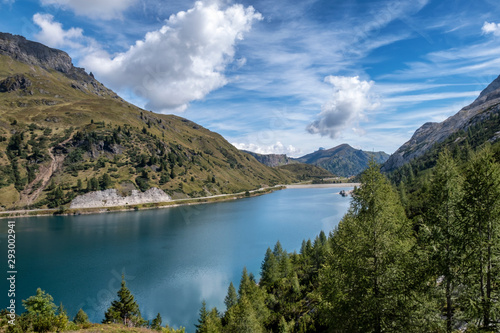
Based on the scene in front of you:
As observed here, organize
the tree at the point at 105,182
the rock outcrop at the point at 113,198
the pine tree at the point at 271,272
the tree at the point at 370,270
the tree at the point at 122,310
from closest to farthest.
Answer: the tree at the point at 370,270 → the tree at the point at 122,310 → the pine tree at the point at 271,272 → the rock outcrop at the point at 113,198 → the tree at the point at 105,182

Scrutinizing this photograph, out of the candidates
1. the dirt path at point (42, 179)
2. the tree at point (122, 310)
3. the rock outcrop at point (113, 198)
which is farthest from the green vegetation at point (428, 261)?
the dirt path at point (42, 179)

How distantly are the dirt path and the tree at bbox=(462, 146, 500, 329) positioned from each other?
674 ft

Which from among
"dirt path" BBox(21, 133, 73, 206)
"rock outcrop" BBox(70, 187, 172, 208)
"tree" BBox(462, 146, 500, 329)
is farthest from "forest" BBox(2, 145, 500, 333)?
"dirt path" BBox(21, 133, 73, 206)

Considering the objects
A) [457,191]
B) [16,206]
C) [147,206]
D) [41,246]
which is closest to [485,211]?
[457,191]

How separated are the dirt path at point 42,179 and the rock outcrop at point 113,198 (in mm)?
27060

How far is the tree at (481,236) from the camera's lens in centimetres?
1175

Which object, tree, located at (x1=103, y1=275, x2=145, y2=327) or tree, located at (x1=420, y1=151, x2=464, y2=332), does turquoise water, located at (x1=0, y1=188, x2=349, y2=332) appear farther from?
tree, located at (x1=420, y1=151, x2=464, y2=332)

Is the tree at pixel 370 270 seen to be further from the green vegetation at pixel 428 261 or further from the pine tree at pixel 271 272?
the pine tree at pixel 271 272

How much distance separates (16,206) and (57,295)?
139 meters

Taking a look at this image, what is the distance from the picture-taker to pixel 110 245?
299 feet

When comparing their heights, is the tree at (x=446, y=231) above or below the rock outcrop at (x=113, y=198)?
above

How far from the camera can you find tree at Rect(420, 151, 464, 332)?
515 inches

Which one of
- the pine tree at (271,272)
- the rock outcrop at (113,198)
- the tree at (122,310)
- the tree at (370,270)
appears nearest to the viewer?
the tree at (370,270)

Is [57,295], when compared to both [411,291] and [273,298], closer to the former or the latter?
[273,298]
